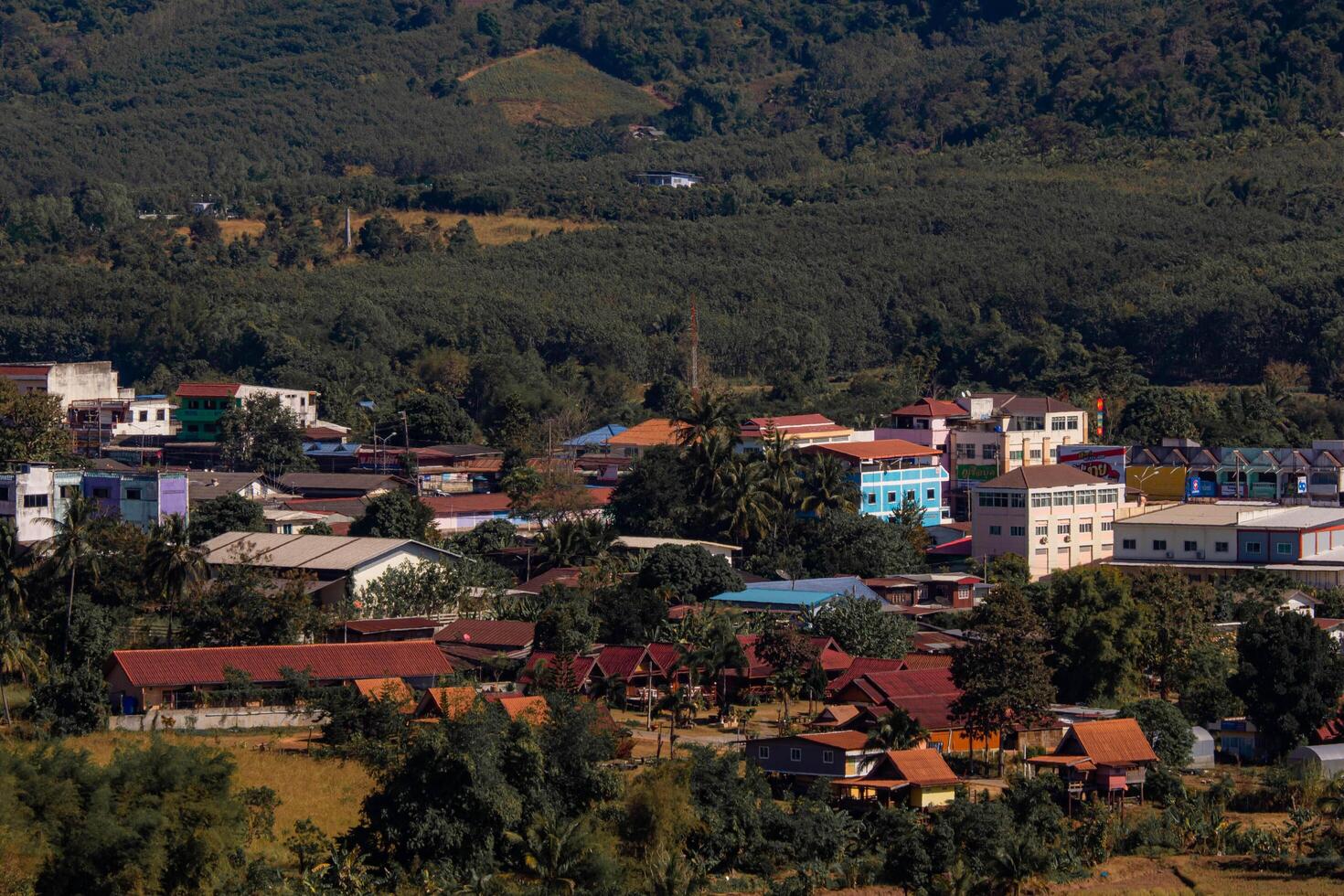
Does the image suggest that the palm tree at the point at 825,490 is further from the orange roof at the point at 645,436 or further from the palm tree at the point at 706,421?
the orange roof at the point at 645,436

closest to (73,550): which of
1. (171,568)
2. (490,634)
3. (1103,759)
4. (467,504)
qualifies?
(171,568)

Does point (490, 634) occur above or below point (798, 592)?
below

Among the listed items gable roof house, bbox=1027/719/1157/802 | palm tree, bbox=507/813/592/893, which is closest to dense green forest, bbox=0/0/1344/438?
gable roof house, bbox=1027/719/1157/802

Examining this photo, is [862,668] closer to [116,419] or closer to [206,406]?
[206,406]

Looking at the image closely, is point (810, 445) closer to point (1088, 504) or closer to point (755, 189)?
point (1088, 504)

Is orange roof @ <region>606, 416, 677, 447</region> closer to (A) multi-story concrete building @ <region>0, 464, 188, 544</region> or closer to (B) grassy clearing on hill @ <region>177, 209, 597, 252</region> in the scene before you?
(A) multi-story concrete building @ <region>0, 464, 188, 544</region>

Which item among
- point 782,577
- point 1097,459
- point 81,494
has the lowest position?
point 782,577

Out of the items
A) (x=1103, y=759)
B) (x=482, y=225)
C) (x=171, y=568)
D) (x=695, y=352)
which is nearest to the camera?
Answer: (x=1103, y=759)
